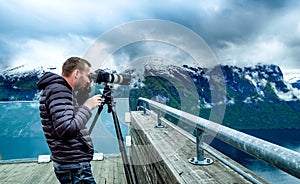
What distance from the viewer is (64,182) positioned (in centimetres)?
149

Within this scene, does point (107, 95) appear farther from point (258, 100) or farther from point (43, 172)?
point (258, 100)

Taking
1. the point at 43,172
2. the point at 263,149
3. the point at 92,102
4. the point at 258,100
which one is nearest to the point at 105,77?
the point at 92,102

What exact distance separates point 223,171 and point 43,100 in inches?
40.6

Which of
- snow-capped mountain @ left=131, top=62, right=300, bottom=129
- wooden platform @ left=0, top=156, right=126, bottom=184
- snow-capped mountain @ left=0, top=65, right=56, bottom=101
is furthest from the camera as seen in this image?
snow-capped mountain @ left=131, top=62, right=300, bottom=129

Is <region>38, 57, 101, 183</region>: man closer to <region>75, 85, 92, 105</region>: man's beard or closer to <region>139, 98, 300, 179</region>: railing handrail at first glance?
<region>75, 85, 92, 105</region>: man's beard

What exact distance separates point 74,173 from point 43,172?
3.98m

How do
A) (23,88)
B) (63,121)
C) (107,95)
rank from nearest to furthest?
(63,121) < (107,95) < (23,88)

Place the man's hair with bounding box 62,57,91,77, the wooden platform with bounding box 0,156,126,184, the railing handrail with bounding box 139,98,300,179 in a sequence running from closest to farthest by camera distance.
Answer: the railing handrail with bounding box 139,98,300,179 < the man's hair with bounding box 62,57,91,77 < the wooden platform with bounding box 0,156,126,184

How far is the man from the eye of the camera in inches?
48.1

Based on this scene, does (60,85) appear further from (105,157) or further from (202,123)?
(105,157)

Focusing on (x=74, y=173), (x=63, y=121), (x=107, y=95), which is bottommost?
(x=74, y=173)

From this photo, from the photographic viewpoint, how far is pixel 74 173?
1442 millimetres

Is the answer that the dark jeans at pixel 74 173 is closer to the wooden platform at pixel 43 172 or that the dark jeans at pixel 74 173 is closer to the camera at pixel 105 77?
the camera at pixel 105 77

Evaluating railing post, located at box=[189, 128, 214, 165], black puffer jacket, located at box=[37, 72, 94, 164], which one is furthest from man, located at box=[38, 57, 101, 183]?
railing post, located at box=[189, 128, 214, 165]
